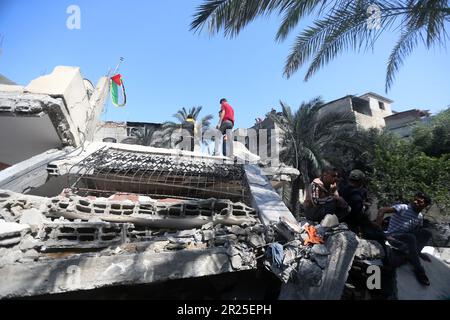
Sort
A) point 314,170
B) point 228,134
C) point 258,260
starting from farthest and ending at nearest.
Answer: point 314,170, point 228,134, point 258,260

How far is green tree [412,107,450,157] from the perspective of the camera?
1805 centimetres

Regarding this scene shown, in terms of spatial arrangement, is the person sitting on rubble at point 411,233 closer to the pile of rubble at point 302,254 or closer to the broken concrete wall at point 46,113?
the pile of rubble at point 302,254

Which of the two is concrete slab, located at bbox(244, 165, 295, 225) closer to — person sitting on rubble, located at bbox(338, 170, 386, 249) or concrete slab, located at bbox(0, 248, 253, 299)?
person sitting on rubble, located at bbox(338, 170, 386, 249)

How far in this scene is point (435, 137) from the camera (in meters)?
18.5

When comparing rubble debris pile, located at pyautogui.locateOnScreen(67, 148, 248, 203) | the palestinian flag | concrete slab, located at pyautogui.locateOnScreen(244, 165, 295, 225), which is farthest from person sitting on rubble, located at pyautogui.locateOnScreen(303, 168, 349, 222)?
the palestinian flag

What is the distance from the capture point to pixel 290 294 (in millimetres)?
3037

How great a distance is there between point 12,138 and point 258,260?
686 centimetres

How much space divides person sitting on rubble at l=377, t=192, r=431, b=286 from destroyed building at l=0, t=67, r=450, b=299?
1.66 feet

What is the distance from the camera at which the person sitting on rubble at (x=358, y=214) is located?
400 centimetres

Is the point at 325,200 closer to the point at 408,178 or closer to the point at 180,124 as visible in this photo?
the point at 408,178

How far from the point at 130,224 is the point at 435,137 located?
20372 mm
